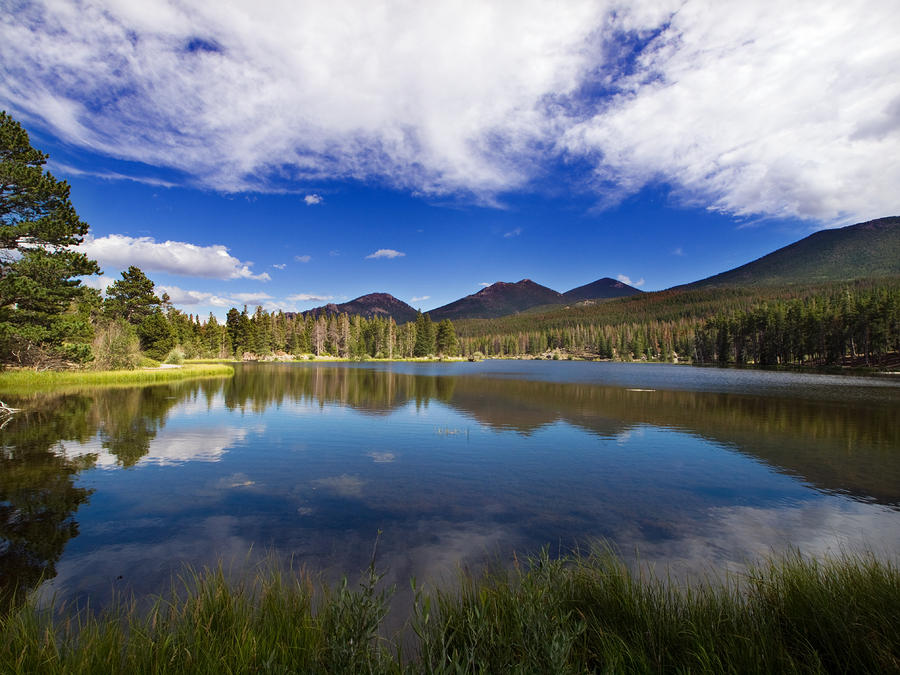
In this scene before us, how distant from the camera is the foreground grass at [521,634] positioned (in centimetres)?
375

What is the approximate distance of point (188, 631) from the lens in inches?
182

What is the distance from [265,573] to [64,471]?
11315mm

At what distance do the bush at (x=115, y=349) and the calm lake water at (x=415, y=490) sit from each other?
2323 cm

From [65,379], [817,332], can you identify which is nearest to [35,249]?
[65,379]

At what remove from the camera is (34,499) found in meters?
11.1

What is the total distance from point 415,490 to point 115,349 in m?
51.9

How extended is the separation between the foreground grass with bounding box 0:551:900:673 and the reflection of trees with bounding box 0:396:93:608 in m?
2.70

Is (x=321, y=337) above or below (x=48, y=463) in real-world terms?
above

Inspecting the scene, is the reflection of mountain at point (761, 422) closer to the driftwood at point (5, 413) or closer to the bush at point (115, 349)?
the driftwood at point (5, 413)

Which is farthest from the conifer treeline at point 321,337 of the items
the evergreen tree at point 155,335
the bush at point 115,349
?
the bush at point 115,349

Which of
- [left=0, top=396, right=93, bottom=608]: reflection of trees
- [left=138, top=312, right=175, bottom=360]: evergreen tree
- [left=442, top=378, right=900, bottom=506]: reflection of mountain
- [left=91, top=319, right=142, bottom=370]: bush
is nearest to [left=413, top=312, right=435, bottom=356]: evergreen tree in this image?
[left=138, top=312, right=175, bottom=360]: evergreen tree

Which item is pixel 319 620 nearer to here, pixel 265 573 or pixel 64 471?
pixel 265 573

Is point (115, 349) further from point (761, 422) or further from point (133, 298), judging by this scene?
point (761, 422)

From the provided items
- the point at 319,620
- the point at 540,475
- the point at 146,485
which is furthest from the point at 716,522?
the point at 146,485
